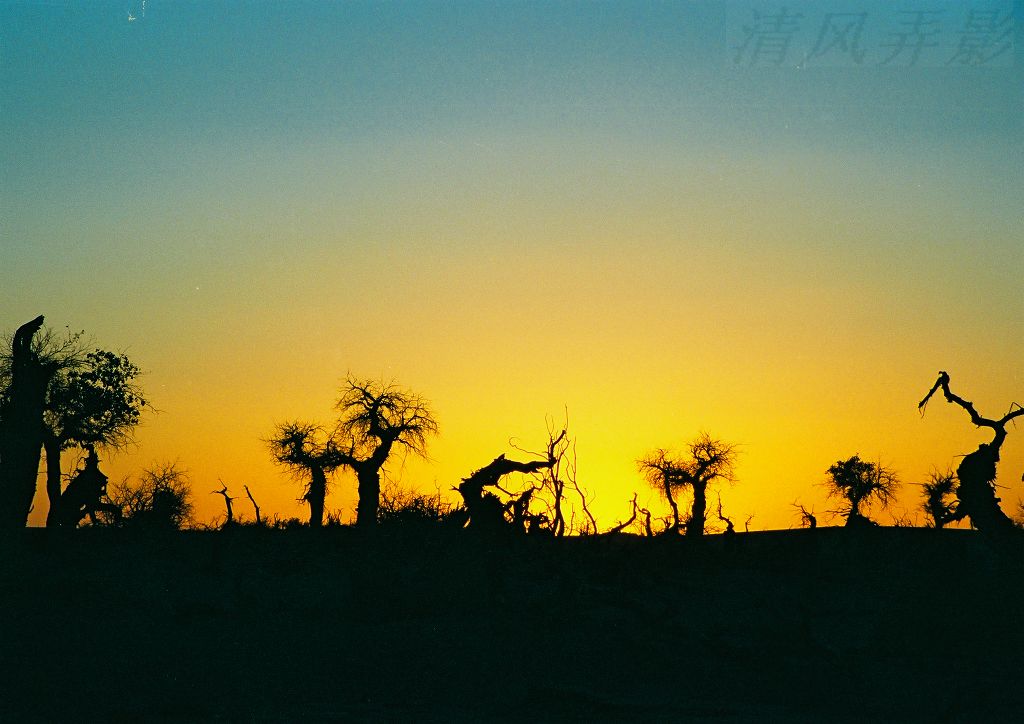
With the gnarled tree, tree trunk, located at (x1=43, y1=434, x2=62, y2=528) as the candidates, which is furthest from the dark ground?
tree trunk, located at (x1=43, y1=434, x2=62, y2=528)

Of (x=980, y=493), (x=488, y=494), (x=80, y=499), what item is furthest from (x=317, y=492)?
(x=980, y=493)

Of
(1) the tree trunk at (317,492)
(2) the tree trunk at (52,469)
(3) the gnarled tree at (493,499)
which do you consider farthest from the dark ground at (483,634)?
(1) the tree trunk at (317,492)

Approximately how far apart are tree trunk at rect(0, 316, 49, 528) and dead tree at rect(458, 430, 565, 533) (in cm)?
1007

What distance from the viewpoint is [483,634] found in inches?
702

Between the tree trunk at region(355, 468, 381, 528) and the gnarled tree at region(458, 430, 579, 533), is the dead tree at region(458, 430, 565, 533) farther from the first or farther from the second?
the tree trunk at region(355, 468, 381, 528)

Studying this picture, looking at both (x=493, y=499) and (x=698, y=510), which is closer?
(x=493, y=499)

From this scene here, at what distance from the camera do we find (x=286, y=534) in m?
29.5

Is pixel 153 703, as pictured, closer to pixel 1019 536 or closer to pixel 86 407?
pixel 1019 536

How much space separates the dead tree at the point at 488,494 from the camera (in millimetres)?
24531

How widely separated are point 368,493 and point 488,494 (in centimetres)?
1973

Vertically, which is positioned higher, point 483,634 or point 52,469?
point 52,469

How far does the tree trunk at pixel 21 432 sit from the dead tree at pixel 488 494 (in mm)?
10071

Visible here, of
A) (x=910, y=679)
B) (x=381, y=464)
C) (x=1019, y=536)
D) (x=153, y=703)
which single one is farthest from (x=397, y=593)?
(x=381, y=464)

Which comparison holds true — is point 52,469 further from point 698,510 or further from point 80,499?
point 698,510
